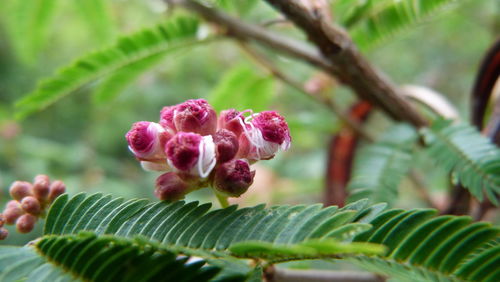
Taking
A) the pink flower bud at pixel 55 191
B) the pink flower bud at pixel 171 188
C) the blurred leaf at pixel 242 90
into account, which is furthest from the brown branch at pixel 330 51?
the pink flower bud at pixel 55 191

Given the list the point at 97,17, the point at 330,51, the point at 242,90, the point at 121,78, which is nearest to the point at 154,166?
the point at 330,51

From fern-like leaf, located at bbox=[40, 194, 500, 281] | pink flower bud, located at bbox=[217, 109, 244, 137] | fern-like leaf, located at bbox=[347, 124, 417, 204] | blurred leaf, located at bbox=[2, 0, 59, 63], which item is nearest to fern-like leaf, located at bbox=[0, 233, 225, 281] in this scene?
fern-like leaf, located at bbox=[40, 194, 500, 281]

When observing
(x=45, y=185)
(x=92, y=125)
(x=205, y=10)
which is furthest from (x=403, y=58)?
(x=45, y=185)

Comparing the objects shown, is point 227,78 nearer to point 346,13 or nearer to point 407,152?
Answer: point 346,13

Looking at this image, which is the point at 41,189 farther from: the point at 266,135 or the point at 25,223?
the point at 266,135

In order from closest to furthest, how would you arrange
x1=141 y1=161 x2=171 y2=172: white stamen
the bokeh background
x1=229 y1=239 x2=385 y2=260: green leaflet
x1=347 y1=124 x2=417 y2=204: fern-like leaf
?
x1=229 y1=239 x2=385 y2=260: green leaflet → x1=141 y1=161 x2=171 y2=172: white stamen → x1=347 y1=124 x2=417 y2=204: fern-like leaf → the bokeh background

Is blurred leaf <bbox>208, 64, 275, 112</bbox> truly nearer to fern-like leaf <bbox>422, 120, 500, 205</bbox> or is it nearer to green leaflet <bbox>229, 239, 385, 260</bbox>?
fern-like leaf <bbox>422, 120, 500, 205</bbox>
